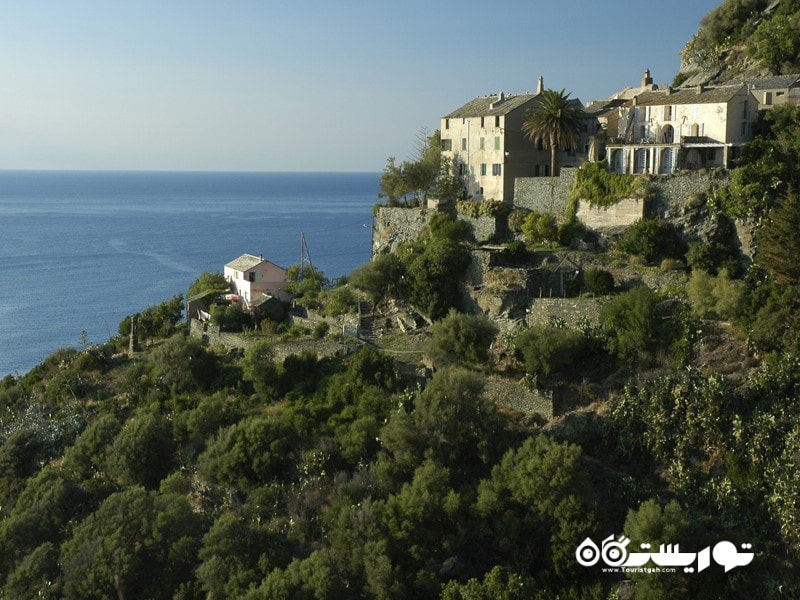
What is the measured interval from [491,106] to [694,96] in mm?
11344

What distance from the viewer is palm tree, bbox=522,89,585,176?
45312 mm

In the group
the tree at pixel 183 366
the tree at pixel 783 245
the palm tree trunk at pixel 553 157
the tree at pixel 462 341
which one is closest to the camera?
the tree at pixel 783 245

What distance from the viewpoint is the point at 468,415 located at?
3167cm

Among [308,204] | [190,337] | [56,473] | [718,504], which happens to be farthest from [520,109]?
[308,204]

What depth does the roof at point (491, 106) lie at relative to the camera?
159ft

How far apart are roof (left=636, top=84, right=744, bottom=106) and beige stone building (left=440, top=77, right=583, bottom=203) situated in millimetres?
4508

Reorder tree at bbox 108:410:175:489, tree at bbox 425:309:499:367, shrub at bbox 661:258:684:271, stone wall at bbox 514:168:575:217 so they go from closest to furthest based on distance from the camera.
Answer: tree at bbox 425:309:499:367 < tree at bbox 108:410:175:489 < shrub at bbox 661:258:684:271 < stone wall at bbox 514:168:575:217

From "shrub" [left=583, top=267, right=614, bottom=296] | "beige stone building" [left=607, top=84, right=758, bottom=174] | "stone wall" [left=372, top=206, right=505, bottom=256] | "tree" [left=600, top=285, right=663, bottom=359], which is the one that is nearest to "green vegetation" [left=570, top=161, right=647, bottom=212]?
"beige stone building" [left=607, top=84, right=758, bottom=174]

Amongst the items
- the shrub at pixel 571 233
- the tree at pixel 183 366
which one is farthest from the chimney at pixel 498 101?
the tree at pixel 183 366

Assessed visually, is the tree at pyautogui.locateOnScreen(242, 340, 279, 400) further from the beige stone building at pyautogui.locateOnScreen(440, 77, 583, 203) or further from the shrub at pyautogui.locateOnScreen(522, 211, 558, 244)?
the beige stone building at pyautogui.locateOnScreen(440, 77, 583, 203)

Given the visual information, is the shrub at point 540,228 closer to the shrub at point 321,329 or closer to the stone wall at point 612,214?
the stone wall at point 612,214

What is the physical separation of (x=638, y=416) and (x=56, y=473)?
900 inches

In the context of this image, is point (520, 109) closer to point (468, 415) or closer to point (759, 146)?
point (759, 146)

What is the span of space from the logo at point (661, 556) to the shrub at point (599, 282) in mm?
13286
